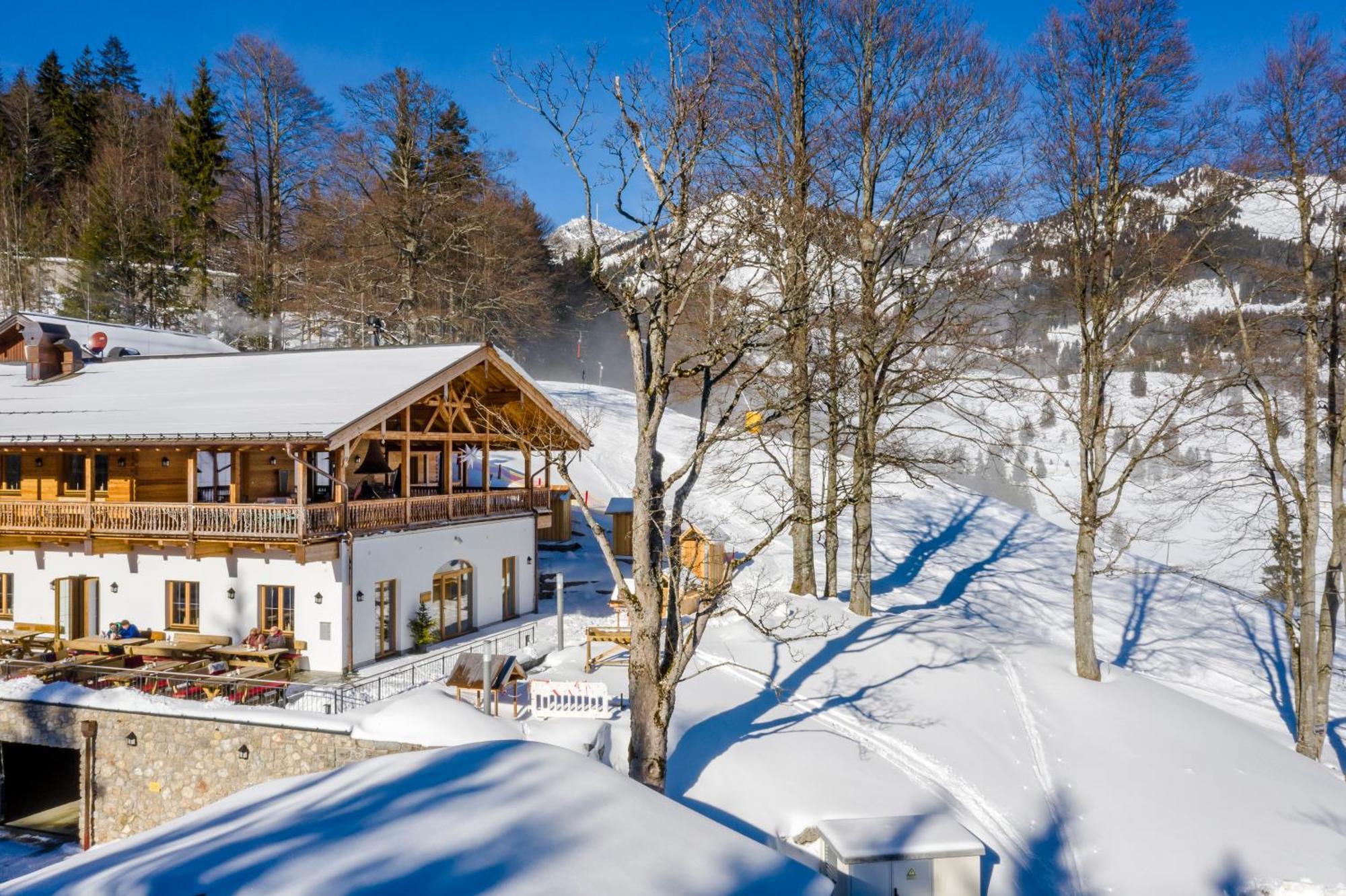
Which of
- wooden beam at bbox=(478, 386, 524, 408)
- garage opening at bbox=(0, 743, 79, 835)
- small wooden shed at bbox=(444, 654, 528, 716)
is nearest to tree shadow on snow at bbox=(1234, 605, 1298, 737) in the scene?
small wooden shed at bbox=(444, 654, 528, 716)

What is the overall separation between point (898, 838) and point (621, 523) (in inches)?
720

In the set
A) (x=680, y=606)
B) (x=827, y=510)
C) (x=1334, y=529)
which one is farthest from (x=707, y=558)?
(x=1334, y=529)

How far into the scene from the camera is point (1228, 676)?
61.1 ft

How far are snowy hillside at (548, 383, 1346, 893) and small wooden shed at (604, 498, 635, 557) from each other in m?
4.91

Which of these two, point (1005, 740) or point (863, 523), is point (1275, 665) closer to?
point (863, 523)

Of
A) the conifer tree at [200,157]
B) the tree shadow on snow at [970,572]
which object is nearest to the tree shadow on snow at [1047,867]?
the tree shadow on snow at [970,572]

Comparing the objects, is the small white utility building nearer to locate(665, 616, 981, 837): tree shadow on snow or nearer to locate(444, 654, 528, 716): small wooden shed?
locate(665, 616, 981, 837): tree shadow on snow

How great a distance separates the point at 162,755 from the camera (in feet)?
42.5

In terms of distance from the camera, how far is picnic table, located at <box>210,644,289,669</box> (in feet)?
49.9

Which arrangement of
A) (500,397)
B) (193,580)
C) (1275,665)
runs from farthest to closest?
(500,397) < (1275,665) < (193,580)

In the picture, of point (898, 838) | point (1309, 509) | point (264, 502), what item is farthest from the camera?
point (264, 502)

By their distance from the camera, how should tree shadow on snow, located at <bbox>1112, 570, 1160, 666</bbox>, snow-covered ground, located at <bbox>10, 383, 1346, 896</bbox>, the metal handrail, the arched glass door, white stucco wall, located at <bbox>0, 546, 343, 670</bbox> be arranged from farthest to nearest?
tree shadow on snow, located at <bbox>1112, 570, 1160, 666</bbox> < the arched glass door < white stucco wall, located at <bbox>0, 546, 343, 670</bbox> < the metal handrail < snow-covered ground, located at <bbox>10, 383, 1346, 896</bbox>

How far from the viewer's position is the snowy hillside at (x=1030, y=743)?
1067 centimetres

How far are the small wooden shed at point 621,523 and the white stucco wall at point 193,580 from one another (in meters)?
11.4
